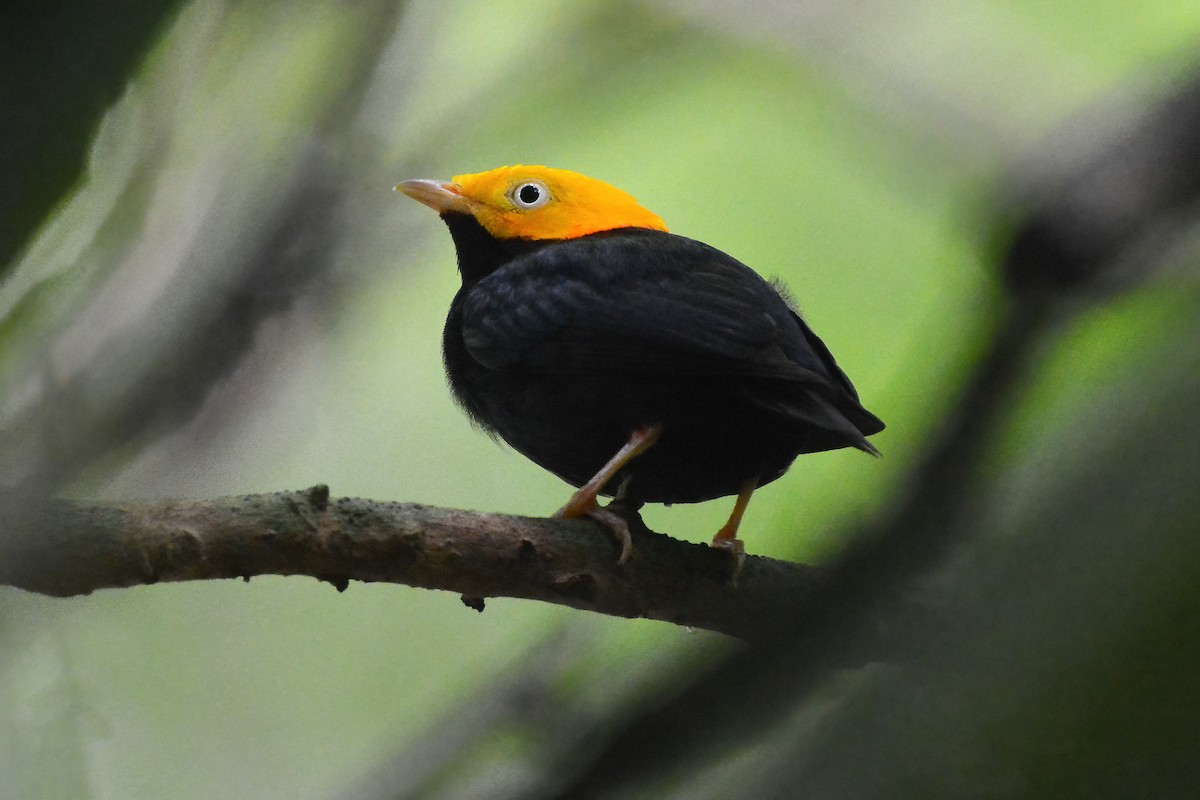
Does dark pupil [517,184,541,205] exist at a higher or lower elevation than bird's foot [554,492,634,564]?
higher

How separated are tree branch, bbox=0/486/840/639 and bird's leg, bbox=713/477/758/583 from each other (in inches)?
1.6

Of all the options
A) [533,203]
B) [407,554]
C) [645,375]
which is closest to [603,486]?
[645,375]

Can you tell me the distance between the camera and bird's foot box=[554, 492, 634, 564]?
10.4ft

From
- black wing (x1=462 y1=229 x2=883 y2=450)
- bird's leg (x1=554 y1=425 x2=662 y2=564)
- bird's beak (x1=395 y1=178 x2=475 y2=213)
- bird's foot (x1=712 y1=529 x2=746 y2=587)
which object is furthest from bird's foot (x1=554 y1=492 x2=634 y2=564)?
bird's beak (x1=395 y1=178 x2=475 y2=213)

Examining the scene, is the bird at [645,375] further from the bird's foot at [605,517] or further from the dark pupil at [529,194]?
the dark pupil at [529,194]

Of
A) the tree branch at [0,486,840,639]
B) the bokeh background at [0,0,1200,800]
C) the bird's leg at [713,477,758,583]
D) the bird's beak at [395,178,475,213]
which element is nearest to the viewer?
the bokeh background at [0,0,1200,800]

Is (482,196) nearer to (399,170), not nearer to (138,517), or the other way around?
(399,170)

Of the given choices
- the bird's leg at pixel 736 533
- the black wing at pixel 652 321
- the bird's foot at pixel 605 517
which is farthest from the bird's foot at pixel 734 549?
the black wing at pixel 652 321

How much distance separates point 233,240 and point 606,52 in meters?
1.44

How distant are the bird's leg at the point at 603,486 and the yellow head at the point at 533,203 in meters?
1.34

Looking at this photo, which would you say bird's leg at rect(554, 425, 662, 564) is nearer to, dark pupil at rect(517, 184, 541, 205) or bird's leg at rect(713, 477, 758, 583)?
bird's leg at rect(713, 477, 758, 583)

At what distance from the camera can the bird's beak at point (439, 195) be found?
4.63 meters

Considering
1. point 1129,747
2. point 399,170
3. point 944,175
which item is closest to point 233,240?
point 399,170

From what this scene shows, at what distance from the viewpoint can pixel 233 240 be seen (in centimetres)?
269
